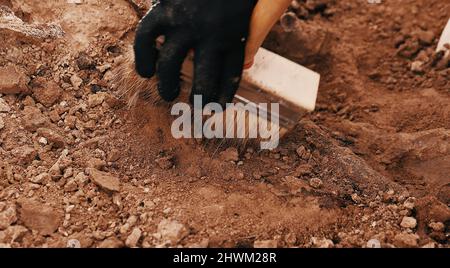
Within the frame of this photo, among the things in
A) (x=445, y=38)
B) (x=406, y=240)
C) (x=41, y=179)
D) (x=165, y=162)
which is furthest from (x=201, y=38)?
(x=445, y=38)

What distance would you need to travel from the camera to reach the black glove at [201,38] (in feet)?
5.99

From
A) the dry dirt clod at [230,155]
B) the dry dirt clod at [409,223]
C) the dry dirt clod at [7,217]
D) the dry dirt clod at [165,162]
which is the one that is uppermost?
the dry dirt clod at [230,155]

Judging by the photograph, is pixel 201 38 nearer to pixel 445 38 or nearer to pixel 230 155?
pixel 230 155

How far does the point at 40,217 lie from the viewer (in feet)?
6.02

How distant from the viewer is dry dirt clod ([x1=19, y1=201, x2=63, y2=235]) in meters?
1.82

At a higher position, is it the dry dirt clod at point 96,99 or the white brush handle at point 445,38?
the white brush handle at point 445,38

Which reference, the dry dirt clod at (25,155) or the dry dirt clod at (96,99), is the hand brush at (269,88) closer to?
the dry dirt clod at (96,99)

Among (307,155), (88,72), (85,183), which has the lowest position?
(85,183)

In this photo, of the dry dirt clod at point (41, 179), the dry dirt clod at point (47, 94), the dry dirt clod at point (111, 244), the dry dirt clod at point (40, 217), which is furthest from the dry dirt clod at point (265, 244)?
the dry dirt clod at point (47, 94)

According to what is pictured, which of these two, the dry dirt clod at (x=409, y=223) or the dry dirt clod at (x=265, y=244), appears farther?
Answer: the dry dirt clod at (x=409, y=223)
